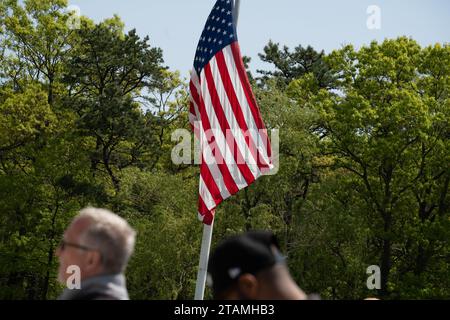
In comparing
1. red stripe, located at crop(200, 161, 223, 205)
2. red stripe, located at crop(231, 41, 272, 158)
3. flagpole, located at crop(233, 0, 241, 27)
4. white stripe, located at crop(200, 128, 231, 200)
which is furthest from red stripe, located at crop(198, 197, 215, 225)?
flagpole, located at crop(233, 0, 241, 27)

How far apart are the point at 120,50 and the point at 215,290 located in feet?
137

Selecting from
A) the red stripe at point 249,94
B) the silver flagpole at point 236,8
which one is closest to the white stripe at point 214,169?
the red stripe at point 249,94

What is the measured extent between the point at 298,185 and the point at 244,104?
24465 mm

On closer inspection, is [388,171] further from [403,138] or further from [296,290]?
[296,290]

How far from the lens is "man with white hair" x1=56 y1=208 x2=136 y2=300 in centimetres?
367

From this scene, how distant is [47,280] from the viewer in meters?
39.8

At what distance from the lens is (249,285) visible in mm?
3084

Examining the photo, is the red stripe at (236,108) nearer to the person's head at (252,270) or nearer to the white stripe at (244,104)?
the white stripe at (244,104)

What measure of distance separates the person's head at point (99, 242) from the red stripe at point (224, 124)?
296 inches

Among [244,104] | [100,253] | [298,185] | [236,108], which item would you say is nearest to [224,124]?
[236,108]

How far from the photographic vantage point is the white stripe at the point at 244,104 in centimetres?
1115

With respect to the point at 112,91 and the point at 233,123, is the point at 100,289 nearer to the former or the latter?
the point at 233,123

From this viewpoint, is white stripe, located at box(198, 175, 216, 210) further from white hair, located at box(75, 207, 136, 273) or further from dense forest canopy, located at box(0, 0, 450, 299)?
dense forest canopy, located at box(0, 0, 450, 299)

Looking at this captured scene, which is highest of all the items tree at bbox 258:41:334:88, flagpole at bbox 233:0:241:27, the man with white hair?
tree at bbox 258:41:334:88
